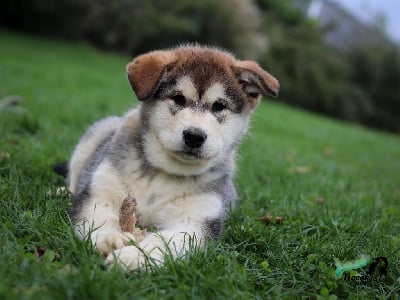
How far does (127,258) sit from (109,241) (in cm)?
20

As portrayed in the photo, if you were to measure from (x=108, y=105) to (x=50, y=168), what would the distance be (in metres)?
5.77

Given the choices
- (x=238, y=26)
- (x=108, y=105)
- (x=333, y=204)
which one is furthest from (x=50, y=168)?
(x=238, y=26)

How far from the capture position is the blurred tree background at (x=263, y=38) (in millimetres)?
26000

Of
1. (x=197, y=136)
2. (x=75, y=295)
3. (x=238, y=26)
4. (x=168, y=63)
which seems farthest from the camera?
(x=238, y=26)

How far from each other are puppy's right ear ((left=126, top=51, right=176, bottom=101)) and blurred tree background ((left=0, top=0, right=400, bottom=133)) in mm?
22343

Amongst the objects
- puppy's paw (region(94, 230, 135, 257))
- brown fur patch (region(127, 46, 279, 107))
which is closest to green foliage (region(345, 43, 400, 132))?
brown fur patch (region(127, 46, 279, 107))

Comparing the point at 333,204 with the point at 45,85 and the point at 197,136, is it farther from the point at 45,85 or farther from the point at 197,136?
the point at 45,85

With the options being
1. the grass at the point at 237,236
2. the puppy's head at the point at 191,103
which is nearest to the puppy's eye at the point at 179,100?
the puppy's head at the point at 191,103

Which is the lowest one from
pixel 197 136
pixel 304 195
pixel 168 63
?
→ pixel 304 195

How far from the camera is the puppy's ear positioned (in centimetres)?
346

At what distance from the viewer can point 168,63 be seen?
129 inches

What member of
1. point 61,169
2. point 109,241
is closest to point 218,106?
point 109,241

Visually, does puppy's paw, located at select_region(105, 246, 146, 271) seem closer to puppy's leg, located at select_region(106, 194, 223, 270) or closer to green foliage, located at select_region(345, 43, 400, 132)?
puppy's leg, located at select_region(106, 194, 223, 270)

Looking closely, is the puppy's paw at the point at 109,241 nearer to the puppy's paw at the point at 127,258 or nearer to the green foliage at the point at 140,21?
the puppy's paw at the point at 127,258
